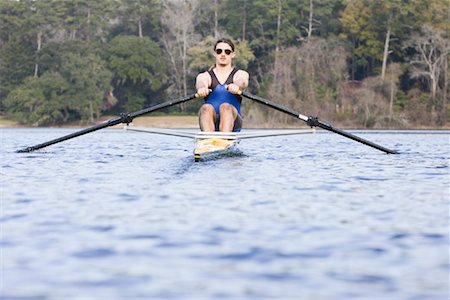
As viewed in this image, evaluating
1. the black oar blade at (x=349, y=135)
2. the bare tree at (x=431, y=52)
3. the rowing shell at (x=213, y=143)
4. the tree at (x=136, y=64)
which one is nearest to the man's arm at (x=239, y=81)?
the rowing shell at (x=213, y=143)

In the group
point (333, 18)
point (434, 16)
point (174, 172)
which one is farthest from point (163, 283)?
point (333, 18)

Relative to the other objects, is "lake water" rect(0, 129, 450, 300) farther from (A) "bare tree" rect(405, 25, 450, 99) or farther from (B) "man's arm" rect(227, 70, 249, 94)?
(A) "bare tree" rect(405, 25, 450, 99)

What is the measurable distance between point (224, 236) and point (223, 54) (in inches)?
347

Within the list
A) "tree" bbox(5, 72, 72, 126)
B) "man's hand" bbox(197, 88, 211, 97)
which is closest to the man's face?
"man's hand" bbox(197, 88, 211, 97)

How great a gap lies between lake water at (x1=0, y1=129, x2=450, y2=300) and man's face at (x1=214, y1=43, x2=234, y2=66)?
12.1 feet

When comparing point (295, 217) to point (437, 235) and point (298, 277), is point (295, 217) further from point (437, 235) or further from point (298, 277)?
point (298, 277)

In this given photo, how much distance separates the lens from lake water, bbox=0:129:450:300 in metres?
4.92

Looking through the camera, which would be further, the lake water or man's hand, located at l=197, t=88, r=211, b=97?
man's hand, located at l=197, t=88, r=211, b=97

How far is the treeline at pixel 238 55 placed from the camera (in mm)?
54156

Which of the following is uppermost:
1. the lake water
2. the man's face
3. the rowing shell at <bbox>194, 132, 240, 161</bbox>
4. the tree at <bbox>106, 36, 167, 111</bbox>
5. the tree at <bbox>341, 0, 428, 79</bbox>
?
the tree at <bbox>341, 0, 428, 79</bbox>

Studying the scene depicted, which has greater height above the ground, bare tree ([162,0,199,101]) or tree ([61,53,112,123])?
bare tree ([162,0,199,101])

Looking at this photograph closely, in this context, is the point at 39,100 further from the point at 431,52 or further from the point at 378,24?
the point at 431,52

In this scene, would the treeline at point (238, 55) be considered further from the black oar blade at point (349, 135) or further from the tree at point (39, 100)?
the black oar blade at point (349, 135)

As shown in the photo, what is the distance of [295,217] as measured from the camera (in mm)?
7422
